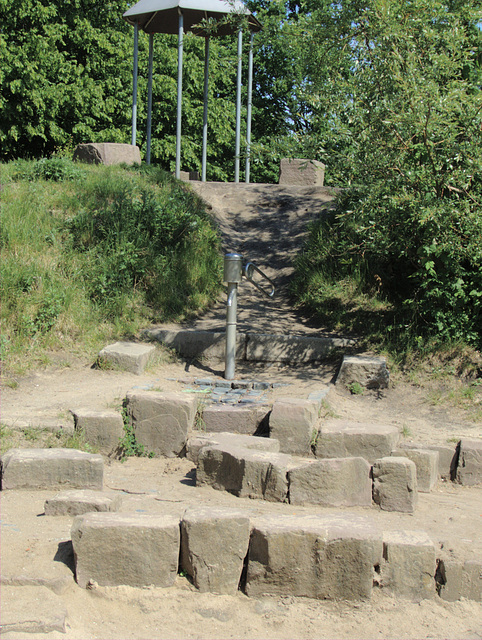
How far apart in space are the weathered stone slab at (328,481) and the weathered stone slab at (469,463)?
1.09m

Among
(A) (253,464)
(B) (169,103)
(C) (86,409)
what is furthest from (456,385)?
(B) (169,103)

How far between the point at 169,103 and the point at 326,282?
1303 cm

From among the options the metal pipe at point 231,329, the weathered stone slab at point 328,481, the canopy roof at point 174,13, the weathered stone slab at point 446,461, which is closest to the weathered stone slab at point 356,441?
the weathered stone slab at point 446,461

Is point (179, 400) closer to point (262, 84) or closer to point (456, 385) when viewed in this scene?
point (456, 385)

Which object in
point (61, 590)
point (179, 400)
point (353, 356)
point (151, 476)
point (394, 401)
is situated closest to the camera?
point (61, 590)

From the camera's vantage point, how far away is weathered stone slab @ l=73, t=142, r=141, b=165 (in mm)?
11656

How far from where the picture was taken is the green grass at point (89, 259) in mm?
7047

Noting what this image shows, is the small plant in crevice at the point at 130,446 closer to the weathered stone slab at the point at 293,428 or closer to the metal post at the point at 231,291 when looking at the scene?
the weathered stone slab at the point at 293,428

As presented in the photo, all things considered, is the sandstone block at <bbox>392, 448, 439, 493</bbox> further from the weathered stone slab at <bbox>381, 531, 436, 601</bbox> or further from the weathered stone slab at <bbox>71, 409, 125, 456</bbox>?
the weathered stone slab at <bbox>71, 409, 125, 456</bbox>

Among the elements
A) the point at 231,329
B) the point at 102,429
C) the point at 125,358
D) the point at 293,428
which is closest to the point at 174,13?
the point at 231,329

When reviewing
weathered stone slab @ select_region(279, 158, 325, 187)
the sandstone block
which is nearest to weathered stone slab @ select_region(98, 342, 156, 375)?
the sandstone block

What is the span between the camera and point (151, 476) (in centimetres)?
482

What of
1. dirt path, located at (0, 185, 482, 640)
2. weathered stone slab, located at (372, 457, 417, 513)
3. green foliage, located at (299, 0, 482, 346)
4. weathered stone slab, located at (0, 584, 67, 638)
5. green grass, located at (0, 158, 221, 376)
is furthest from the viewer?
green grass, located at (0, 158, 221, 376)

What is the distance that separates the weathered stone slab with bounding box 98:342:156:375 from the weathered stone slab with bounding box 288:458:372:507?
2780 millimetres
